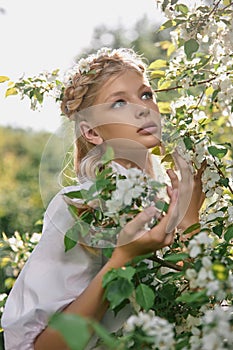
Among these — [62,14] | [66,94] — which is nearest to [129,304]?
[66,94]

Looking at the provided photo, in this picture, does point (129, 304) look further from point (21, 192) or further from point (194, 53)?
point (21, 192)

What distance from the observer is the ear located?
1975 mm

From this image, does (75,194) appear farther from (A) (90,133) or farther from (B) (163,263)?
(A) (90,133)

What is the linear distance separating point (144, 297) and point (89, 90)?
2.32 ft

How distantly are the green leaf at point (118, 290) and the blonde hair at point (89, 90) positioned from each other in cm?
49

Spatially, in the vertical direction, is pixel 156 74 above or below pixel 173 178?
above

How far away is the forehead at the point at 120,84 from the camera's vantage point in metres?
1.96

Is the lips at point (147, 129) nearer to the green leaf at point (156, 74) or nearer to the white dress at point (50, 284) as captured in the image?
the white dress at point (50, 284)

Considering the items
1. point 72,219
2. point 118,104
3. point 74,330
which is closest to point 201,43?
point 118,104

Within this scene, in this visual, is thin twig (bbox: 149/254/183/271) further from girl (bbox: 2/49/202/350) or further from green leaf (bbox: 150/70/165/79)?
green leaf (bbox: 150/70/165/79)

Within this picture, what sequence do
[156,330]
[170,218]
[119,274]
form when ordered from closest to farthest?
[156,330] < [119,274] < [170,218]

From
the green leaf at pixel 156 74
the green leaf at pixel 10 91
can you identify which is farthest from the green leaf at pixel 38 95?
the green leaf at pixel 156 74

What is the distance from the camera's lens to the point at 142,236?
1.58 m

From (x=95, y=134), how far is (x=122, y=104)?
0.12m
